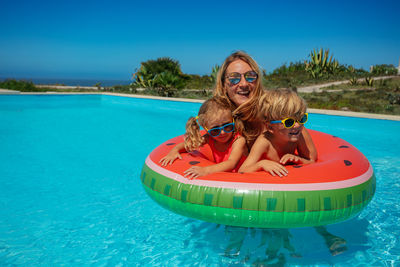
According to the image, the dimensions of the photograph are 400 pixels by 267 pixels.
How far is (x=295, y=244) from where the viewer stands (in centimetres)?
292

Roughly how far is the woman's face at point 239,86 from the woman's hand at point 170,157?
27.3 inches

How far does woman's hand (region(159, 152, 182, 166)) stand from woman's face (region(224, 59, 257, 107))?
694mm

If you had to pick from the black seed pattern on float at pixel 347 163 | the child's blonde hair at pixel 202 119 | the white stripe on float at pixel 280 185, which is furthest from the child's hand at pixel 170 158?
the black seed pattern on float at pixel 347 163

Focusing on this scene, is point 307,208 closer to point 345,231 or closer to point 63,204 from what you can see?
point 345,231

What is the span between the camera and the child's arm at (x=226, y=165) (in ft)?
7.34

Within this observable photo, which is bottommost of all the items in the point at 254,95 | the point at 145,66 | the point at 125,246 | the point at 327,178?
the point at 125,246

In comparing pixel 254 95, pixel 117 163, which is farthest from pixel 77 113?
pixel 254 95

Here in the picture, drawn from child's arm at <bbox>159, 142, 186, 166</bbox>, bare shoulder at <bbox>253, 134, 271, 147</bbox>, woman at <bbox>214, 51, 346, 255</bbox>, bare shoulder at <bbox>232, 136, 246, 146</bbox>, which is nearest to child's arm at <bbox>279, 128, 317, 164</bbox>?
woman at <bbox>214, 51, 346, 255</bbox>

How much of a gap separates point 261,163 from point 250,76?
2.71ft

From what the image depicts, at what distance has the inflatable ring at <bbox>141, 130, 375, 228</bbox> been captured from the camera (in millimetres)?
2037

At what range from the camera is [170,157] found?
8.43ft

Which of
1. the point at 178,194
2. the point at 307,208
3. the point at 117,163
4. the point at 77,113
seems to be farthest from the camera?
the point at 77,113

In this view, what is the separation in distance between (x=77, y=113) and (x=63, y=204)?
30.6ft

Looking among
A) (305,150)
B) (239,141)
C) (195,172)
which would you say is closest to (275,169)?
(239,141)
